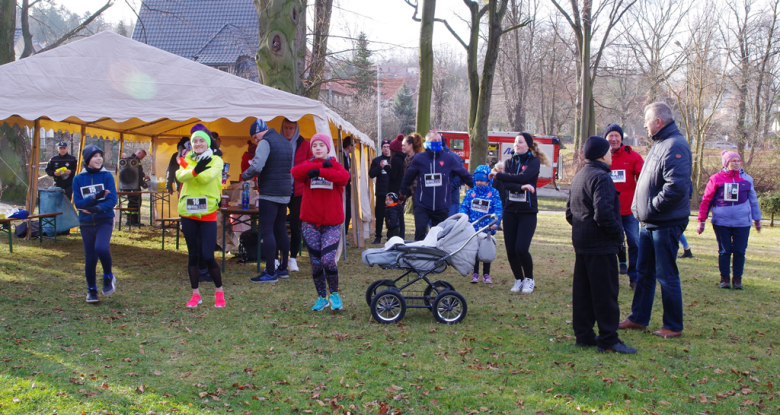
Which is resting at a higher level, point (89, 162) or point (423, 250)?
point (89, 162)

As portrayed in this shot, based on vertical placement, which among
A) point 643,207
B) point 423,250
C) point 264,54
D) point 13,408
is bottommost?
point 13,408

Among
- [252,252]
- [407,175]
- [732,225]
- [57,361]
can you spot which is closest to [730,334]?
[732,225]

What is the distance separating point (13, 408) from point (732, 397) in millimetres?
4334

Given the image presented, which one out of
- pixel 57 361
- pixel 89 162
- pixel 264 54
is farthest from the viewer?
pixel 264 54

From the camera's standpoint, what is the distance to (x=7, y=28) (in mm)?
12656

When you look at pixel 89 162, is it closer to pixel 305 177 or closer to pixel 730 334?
pixel 305 177

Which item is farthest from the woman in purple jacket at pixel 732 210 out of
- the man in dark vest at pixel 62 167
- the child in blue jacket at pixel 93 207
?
the man in dark vest at pixel 62 167

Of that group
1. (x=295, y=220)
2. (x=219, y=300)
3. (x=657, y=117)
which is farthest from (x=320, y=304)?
(x=657, y=117)

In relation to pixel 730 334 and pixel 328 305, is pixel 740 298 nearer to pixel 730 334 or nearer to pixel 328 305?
pixel 730 334

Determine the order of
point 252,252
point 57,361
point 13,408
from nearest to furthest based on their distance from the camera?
point 13,408 < point 57,361 < point 252,252

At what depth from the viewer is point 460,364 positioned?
4.10m

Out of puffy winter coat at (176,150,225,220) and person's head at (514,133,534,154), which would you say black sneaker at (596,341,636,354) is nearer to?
person's head at (514,133,534,154)

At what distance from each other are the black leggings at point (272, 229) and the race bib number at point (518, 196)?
268 cm

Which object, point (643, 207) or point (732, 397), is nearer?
point (732, 397)
